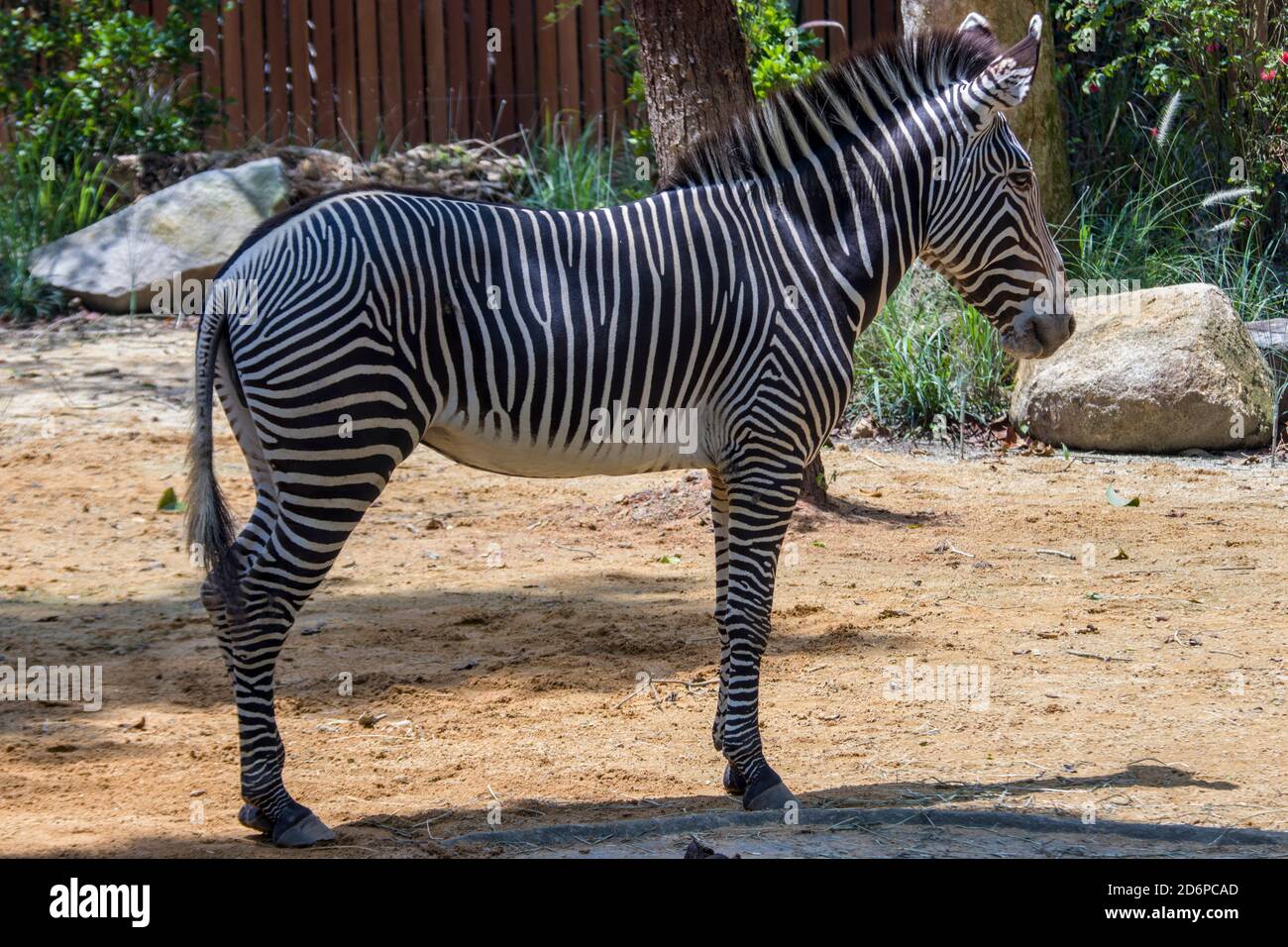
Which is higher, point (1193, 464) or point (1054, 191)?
point (1054, 191)

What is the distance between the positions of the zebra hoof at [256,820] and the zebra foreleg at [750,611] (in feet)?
5.19

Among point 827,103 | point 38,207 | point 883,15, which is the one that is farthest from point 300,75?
point 827,103

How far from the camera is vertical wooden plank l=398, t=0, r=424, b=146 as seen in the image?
15.0m

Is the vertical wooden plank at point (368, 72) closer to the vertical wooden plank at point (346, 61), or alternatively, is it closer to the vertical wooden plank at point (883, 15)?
the vertical wooden plank at point (346, 61)

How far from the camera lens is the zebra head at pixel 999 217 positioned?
5.06 metres

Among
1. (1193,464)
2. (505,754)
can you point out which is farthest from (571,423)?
(1193,464)

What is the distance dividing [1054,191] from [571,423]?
8.26m

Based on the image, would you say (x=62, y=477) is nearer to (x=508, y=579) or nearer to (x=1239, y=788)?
(x=508, y=579)

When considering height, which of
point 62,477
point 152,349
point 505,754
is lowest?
point 505,754

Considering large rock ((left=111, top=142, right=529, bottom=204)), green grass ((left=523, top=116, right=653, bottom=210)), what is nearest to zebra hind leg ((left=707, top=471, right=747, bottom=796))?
green grass ((left=523, top=116, right=653, bottom=210))

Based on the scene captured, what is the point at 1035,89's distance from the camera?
451 inches

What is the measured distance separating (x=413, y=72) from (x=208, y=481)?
11380mm

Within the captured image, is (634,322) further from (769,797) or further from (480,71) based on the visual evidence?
(480,71)

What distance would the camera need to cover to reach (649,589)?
764cm
